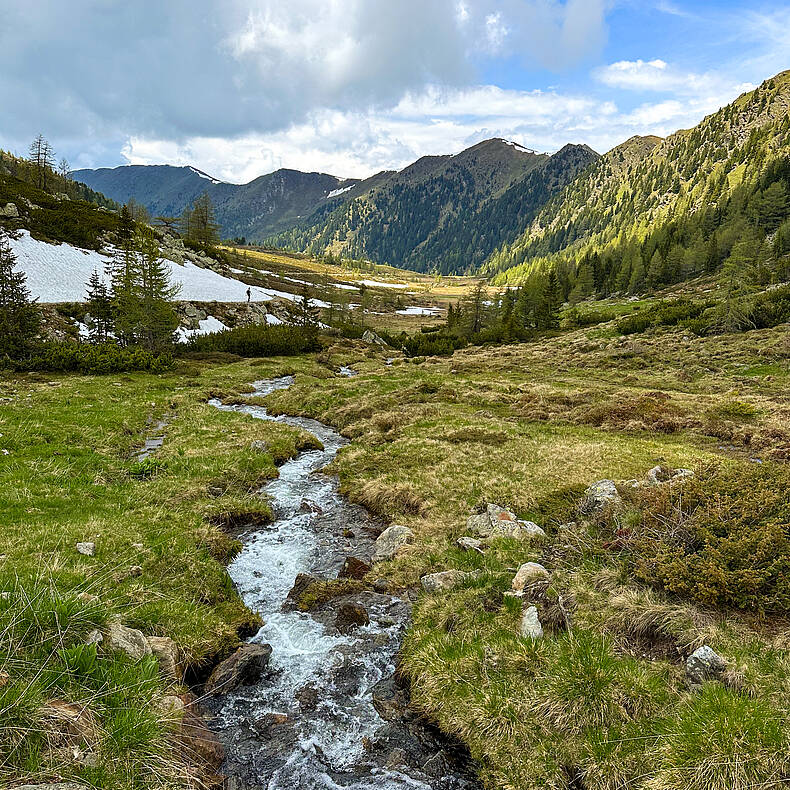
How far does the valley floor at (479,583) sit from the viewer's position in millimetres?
5469

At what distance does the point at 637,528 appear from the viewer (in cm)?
1040

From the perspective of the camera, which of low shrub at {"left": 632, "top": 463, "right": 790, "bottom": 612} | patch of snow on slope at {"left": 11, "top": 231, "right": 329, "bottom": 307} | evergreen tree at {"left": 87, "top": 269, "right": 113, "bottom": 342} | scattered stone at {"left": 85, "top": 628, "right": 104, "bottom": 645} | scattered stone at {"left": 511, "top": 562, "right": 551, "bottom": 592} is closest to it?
scattered stone at {"left": 85, "top": 628, "right": 104, "bottom": 645}

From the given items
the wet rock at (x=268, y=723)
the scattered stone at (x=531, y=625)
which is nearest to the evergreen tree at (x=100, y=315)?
the wet rock at (x=268, y=723)

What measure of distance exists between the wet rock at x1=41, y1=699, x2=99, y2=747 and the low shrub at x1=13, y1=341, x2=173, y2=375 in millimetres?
37861

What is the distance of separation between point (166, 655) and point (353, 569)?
548cm

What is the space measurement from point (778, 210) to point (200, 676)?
500 feet

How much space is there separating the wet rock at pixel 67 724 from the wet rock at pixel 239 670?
301cm

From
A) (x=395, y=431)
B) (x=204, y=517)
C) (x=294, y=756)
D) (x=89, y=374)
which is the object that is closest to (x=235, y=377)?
(x=89, y=374)

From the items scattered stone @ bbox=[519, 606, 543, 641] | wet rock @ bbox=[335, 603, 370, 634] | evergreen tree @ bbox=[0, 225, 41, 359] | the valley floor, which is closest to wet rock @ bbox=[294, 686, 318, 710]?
wet rock @ bbox=[335, 603, 370, 634]

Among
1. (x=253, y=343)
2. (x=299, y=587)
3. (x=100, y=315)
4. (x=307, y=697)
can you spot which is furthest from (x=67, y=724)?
(x=253, y=343)

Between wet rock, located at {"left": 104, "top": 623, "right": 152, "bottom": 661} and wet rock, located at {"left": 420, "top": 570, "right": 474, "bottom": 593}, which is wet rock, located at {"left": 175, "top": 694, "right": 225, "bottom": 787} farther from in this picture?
wet rock, located at {"left": 420, "top": 570, "right": 474, "bottom": 593}

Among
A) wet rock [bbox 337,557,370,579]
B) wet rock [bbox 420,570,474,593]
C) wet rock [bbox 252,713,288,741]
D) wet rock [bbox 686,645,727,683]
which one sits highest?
wet rock [bbox 686,645,727,683]

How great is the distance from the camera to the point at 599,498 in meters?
12.6

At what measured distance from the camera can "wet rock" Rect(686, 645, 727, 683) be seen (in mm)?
6418
